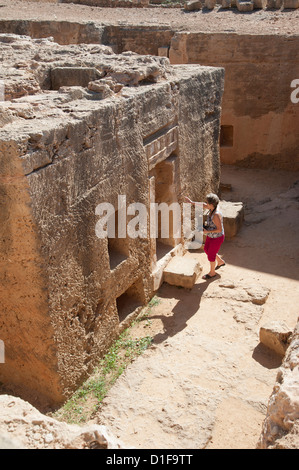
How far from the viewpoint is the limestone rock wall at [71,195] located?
420cm

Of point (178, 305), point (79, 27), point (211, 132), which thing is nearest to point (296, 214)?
point (211, 132)

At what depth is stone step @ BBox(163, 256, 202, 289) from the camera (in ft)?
22.0

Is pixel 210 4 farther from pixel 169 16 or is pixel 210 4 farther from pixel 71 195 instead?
pixel 71 195

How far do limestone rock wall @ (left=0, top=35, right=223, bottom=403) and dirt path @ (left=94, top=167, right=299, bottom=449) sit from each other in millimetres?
534

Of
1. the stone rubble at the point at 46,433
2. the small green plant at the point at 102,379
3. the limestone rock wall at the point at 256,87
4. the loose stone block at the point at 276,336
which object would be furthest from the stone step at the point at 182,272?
the limestone rock wall at the point at 256,87

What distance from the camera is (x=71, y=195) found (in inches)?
179

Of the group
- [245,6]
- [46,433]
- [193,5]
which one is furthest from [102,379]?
[193,5]

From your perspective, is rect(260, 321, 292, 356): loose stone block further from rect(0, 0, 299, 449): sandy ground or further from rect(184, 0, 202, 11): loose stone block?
rect(184, 0, 202, 11): loose stone block

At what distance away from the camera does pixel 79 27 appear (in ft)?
37.6

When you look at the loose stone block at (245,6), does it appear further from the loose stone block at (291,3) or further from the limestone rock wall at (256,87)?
the limestone rock wall at (256,87)

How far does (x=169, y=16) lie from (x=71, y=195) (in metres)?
10.1

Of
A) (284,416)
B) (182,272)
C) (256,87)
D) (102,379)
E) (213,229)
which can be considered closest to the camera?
(284,416)

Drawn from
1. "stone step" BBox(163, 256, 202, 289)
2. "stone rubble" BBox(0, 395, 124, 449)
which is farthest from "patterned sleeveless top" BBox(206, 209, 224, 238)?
"stone rubble" BBox(0, 395, 124, 449)

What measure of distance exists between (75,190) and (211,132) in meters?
4.24
